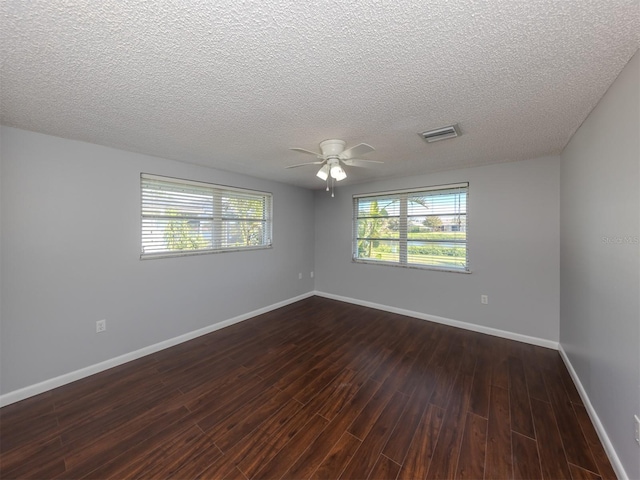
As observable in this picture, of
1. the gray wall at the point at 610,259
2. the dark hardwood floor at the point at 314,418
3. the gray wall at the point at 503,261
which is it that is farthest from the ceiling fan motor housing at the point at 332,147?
the dark hardwood floor at the point at 314,418

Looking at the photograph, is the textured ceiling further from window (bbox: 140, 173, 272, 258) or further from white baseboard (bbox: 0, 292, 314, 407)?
white baseboard (bbox: 0, 292, 314, 407)

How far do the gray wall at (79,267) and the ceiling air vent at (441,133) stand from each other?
276 cm

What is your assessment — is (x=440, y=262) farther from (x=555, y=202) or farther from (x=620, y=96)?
(x=620, y=96)

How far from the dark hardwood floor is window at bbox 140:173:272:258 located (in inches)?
52.3

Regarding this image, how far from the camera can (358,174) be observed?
12.5 ft

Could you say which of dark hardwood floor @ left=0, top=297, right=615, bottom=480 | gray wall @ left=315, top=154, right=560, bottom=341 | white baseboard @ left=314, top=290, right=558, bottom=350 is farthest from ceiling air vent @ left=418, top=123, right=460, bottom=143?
white baseboard @ left=314, top=290, right=558, bottom=350

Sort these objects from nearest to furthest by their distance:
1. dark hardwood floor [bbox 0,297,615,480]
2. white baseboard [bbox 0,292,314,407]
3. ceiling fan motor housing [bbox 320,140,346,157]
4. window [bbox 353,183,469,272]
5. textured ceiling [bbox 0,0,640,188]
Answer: textured ceiling [bbox 0,0,640,188], dark hardwood floor [bbox 0,297,615,480], white baseboard [bbox 0,292,314,407], ceiling fan motor housing [bbox 320,140,346,157], window [bbox 353,183,469,272]

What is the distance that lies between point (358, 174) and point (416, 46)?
2645mm

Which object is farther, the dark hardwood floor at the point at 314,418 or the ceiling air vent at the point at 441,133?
the ceiling air vent at the point at 441,133

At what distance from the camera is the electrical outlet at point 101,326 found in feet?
8.13

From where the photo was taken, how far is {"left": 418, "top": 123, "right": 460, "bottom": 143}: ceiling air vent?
2.12 metres

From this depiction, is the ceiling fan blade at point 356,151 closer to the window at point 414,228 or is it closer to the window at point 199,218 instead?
the window at point 414,228

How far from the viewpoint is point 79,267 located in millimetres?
2377

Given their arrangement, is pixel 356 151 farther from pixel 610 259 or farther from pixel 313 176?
pixel 610 259
